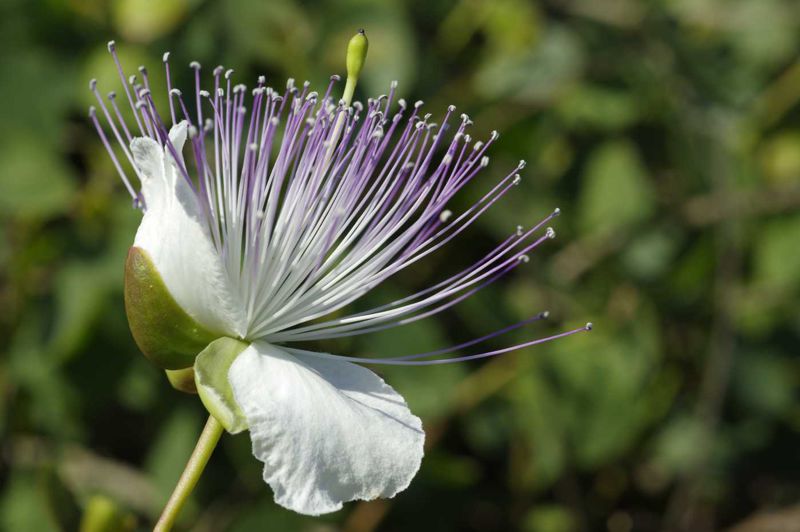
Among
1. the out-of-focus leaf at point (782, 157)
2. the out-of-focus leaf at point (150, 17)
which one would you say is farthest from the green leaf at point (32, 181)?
the out-of-focus leaf at point (782, 157)

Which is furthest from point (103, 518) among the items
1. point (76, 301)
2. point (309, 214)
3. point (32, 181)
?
point (32, 181)

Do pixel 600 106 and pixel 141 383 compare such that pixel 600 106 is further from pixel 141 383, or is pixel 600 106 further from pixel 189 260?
pixel 189 260

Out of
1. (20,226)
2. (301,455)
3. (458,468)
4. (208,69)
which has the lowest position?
(458,468)

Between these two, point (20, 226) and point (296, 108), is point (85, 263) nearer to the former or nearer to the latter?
point (20, 226)

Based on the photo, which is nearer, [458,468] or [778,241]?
[458,468]

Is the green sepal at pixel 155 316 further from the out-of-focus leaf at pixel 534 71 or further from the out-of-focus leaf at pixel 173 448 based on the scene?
the out-of-focus leaf at pixel 534 71

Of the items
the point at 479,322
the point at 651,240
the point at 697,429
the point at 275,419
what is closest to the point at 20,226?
the point at 479,322
